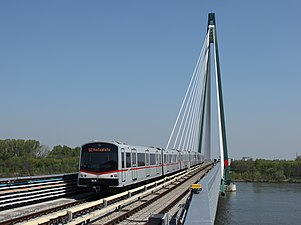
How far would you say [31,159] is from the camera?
176 feet

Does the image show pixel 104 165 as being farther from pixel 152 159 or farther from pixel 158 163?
pixel 158 163

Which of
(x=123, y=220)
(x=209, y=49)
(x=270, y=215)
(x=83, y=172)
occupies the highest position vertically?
(x=209, y=49)

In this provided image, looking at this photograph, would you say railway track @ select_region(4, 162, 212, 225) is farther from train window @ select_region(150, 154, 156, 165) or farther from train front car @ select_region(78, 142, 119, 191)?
train window @ select_region(150, 154, 156, 165)

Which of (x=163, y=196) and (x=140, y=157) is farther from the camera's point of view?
(x=140, y=157)

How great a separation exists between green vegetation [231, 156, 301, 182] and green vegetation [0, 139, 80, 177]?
3983 cm

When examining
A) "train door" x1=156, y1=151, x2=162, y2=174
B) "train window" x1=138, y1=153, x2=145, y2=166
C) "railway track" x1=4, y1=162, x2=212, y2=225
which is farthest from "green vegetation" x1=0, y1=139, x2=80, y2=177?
"railway track" x1=4, y1=162, x2=212, y2=225

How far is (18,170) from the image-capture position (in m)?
45.8

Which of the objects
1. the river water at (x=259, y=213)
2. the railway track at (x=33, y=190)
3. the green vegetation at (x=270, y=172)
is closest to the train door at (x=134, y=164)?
the railway track at (x=33, y=190)

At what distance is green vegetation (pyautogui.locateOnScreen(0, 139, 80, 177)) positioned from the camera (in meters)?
45.6

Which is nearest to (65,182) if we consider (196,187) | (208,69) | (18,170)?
(196,187)

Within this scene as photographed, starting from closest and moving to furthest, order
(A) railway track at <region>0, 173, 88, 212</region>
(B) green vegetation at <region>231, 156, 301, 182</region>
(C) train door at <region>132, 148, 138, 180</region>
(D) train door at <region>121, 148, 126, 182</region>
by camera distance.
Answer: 1. (A) railway track at <region>0, 173, 88, 212</region>
2. (D) train door at <region>121, 148, 126, 182</region>
3. (C) train door at <region>132, 148, 138, 180</region>
4. (B) green vegetation at <region>231, 156, 301, 182</region>

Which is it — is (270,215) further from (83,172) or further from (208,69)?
(208,69)

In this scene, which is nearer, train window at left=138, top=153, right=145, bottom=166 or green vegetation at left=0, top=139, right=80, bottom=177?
train window at left=138, top=153, right=145, bottom=166

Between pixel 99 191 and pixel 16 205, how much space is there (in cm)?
433
